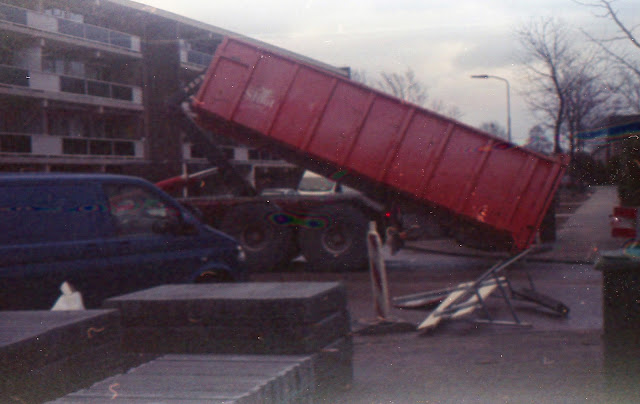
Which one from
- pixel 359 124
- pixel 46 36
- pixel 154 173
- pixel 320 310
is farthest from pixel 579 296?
pixel 46 36

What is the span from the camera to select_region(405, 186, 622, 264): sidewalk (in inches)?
521

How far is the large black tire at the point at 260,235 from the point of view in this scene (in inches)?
516

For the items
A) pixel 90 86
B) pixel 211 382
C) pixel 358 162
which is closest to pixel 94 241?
pixel 211 382

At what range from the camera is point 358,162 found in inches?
455

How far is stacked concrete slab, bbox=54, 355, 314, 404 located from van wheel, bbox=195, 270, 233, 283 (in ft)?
10.8

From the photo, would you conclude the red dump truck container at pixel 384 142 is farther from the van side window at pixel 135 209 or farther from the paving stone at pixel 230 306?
the paving stone at pixel 230 306

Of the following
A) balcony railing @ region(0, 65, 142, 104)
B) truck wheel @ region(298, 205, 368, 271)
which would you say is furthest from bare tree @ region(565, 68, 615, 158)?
balcony railing @ region(0, 65, 142, 104)

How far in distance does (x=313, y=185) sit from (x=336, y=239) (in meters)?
2.27

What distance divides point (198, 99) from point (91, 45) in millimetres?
14089

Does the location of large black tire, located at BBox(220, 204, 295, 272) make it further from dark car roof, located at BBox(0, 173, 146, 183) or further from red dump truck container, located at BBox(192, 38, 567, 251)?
dark car roof, located at BBox(0, 173, 146, 183)

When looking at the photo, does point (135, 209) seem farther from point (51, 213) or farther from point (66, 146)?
point (66, 146)

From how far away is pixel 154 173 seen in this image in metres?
24.5

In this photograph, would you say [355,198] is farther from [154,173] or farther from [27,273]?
[154,173]

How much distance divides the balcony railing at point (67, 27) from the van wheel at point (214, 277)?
1683 cm
